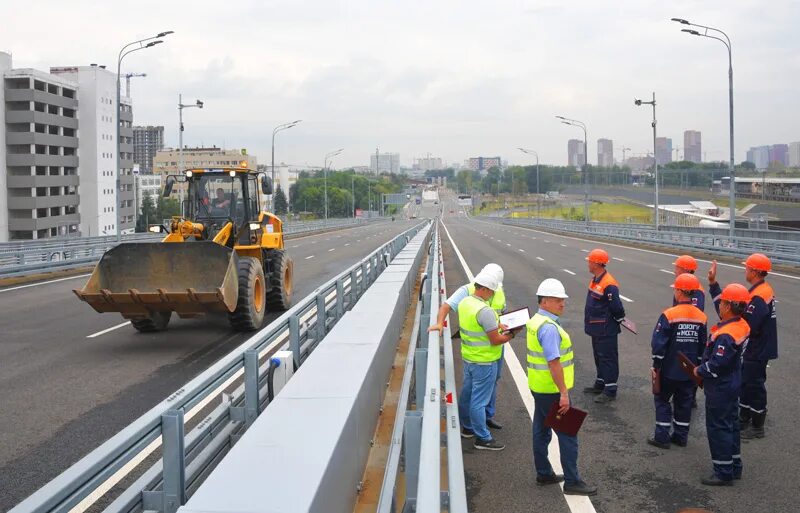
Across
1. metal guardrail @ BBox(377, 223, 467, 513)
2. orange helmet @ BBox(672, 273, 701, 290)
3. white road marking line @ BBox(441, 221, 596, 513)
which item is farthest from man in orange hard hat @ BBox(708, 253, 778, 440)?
metal guardrail @ BBox(377, 223, 467, 513)

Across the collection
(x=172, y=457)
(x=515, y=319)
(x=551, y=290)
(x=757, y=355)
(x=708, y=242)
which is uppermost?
(x=551, y=290)

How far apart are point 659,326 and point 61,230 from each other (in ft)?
318

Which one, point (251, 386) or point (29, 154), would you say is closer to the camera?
point (251, 386)

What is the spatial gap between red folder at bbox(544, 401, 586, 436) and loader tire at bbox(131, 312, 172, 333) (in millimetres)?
9627

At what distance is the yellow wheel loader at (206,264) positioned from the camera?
13031mm

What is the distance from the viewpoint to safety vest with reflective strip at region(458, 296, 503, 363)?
741cm

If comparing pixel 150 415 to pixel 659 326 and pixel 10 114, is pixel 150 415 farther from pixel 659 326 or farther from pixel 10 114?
pixel 10 114

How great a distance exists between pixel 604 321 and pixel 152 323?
345 inches

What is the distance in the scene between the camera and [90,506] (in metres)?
6.28

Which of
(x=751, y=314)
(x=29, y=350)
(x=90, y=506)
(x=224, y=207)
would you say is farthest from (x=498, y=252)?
(x=90, y=506)

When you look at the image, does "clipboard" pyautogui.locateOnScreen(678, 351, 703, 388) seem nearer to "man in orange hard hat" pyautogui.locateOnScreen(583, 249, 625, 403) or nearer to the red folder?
the red folder

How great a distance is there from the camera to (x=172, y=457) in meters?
5.08

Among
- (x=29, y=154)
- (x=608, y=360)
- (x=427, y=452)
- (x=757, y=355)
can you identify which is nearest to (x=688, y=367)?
(x=757, y=355)

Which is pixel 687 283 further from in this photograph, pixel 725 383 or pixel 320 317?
pixel 320 317
